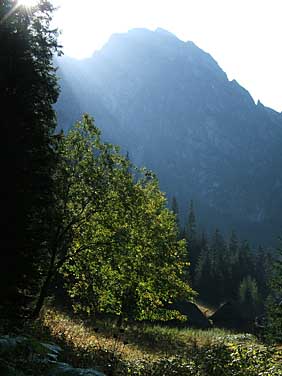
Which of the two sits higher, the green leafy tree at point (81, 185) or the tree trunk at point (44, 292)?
the green leafy tree at point (81, 185)

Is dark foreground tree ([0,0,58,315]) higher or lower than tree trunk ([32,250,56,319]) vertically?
higher

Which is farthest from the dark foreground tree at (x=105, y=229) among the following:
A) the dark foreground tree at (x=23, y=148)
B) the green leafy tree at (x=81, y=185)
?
the dark foreground tree at (x=23, y=148)

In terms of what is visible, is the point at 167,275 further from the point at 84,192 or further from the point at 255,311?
the point at 255,311

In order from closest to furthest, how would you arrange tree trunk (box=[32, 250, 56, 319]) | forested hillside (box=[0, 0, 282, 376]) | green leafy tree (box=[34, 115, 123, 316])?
forested hillside (box=[0, 0, 282, 376]) < tree trunk (box=[32, 250, 56, 319]) < green leafy tree (box=[34, 115, 123, 316])

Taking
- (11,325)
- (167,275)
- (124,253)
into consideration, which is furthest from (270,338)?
(11,325)

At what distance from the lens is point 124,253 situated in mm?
20953

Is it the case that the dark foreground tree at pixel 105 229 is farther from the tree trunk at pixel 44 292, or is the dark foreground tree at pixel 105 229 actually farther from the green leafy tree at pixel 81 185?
the tree trunk at pixel 44 292

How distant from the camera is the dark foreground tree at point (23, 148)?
45.4ft

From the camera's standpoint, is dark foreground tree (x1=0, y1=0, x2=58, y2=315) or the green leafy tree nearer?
dark foreground tree (x1=0, y1=0, x2=58, y2=315)

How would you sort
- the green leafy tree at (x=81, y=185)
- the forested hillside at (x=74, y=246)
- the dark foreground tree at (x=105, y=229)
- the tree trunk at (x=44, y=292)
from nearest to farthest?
1. the forested hillside at (x=74, y=246)
2. the tree trunk at (x=44, y=292)
3. the green leafy tree at (x=81, y=185)
4. the dark foreground tree at (x=105, y=229)

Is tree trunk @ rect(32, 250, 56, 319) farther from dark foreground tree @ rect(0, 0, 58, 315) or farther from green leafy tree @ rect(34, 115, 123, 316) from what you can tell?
dark foreground tree @ rect(0, 0, 58, 315)

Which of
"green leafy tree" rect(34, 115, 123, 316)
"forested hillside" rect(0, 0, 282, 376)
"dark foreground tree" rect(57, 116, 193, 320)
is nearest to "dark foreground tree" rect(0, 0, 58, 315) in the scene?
"forested hillside" rect(0, 0, 282, 376)

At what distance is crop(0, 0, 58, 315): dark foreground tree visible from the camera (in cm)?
1383

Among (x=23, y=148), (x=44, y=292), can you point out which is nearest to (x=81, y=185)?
(x=44, y=292)
